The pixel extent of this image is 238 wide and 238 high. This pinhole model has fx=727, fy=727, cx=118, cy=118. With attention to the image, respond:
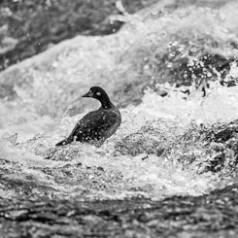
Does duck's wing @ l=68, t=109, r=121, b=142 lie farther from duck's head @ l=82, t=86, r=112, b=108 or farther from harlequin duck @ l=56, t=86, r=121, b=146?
duck's head @ l=82, t=86, r=112, b=108

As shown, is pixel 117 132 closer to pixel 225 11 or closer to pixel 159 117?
pixel 159 117

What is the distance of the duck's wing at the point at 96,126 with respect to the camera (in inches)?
299

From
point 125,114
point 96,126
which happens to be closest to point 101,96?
point 125,114

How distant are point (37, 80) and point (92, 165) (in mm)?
5576

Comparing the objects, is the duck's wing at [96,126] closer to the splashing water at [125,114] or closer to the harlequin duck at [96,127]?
the harlequin duck at [96,127]

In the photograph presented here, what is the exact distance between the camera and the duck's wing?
7.59 metres

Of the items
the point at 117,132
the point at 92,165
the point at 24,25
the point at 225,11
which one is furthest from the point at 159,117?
the point at 24,25

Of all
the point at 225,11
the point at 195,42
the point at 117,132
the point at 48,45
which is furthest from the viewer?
the point at 48,45

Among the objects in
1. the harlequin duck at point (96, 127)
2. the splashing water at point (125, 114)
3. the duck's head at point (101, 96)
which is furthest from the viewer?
the duck's head at point (101, 96)

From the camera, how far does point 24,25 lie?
1386 cm

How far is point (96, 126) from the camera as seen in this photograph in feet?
25.4

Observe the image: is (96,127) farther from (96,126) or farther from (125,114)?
(125,114)

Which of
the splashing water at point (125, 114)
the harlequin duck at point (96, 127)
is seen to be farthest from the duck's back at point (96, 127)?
the splashing water at point (125, 114)

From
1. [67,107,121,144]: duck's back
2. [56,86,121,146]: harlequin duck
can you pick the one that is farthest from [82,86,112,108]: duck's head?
[67,107,121,144]: duck's back
